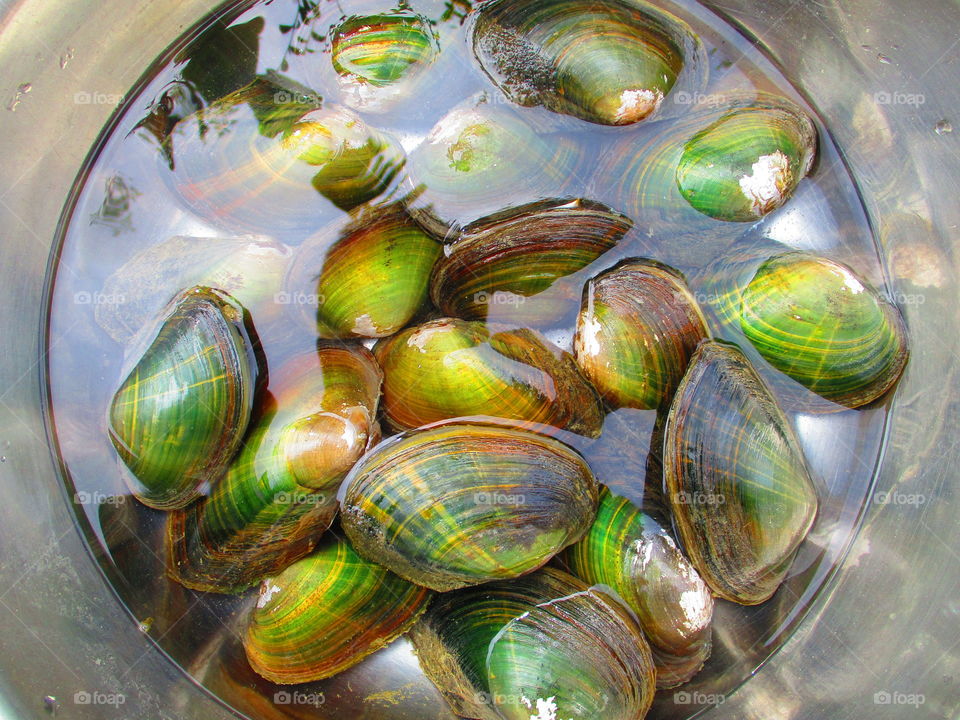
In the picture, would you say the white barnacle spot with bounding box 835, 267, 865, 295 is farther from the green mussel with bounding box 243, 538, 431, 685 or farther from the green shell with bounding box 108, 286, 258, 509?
the green shell with bounding box 108, 286, 258, 509

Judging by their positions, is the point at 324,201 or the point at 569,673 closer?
the point at 569,673

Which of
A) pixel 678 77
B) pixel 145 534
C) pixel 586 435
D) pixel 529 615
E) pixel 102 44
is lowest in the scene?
pixel 529 615

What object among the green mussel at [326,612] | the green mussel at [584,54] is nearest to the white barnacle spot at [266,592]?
the green mussel at [326,612]

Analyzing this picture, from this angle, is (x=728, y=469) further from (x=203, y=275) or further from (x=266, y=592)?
(x=203, y=275)

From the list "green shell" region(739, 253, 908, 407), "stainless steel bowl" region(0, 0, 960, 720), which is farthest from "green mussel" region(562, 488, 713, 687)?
"green shell" region(739, 253, 908, 407)

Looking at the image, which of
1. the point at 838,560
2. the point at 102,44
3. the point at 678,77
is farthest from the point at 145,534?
the point at 838,560

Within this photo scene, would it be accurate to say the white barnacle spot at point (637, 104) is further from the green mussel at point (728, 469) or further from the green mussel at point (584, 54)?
the green mussel at point (728, 469)

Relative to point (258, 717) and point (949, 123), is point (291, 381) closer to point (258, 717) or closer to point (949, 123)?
point (258, 717)
